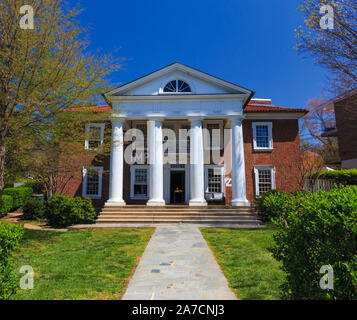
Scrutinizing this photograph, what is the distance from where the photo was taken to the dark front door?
20.9 m

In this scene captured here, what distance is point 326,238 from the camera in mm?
2988

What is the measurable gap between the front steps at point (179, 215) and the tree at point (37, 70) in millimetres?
8063

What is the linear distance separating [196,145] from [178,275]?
40.1ft

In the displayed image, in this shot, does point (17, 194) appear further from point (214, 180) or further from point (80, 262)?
point (80, 262)

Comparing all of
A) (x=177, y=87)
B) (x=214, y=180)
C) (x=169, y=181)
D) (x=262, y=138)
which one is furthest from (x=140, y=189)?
(x=262, y=138)

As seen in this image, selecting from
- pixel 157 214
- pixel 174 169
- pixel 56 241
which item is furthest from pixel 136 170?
pixel 56 241

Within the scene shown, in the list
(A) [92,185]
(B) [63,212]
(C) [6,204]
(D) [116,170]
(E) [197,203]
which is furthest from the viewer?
(A) [92,185]

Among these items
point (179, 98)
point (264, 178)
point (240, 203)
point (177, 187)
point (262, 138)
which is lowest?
point (240, 203)

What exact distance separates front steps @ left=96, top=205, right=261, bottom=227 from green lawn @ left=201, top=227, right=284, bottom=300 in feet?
13.4

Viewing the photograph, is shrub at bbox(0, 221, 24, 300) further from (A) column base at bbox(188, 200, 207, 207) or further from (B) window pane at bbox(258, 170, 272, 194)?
(B) window pane at bbox(258, 170, 272, 194)

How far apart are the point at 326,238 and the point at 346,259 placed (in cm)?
30

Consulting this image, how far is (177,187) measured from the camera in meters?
21.0
